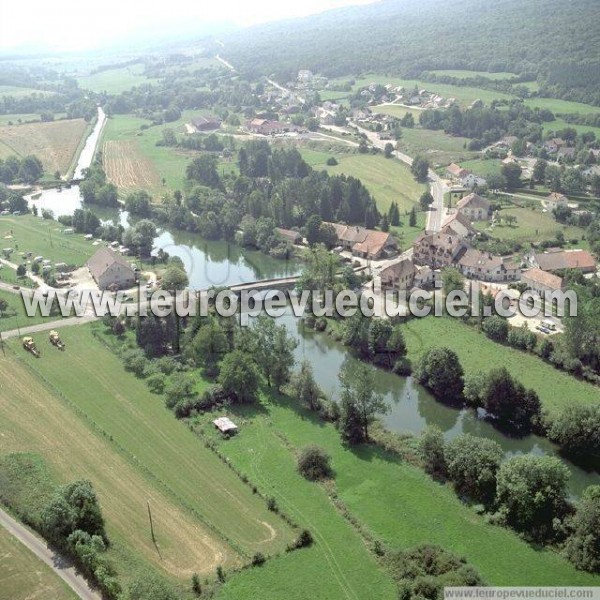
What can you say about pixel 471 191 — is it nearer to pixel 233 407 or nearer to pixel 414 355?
pixel 414 355

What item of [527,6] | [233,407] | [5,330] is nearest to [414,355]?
[233,407]

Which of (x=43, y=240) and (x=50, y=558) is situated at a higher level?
(x=50, y=558)

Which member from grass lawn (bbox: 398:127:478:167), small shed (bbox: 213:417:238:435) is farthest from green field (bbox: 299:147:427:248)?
small shed (bbox: 213:417:238:435)

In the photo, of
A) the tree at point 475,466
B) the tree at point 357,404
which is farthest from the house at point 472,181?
the tree at point 475,466

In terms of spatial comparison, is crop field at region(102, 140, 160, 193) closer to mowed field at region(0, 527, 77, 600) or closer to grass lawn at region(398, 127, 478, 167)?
grass lawn at region(398, 127, 478, 167)

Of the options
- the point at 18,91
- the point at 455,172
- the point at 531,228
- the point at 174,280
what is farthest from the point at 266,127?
the point at 18,91

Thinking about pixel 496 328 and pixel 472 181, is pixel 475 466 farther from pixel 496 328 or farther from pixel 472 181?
pixel 472 181
